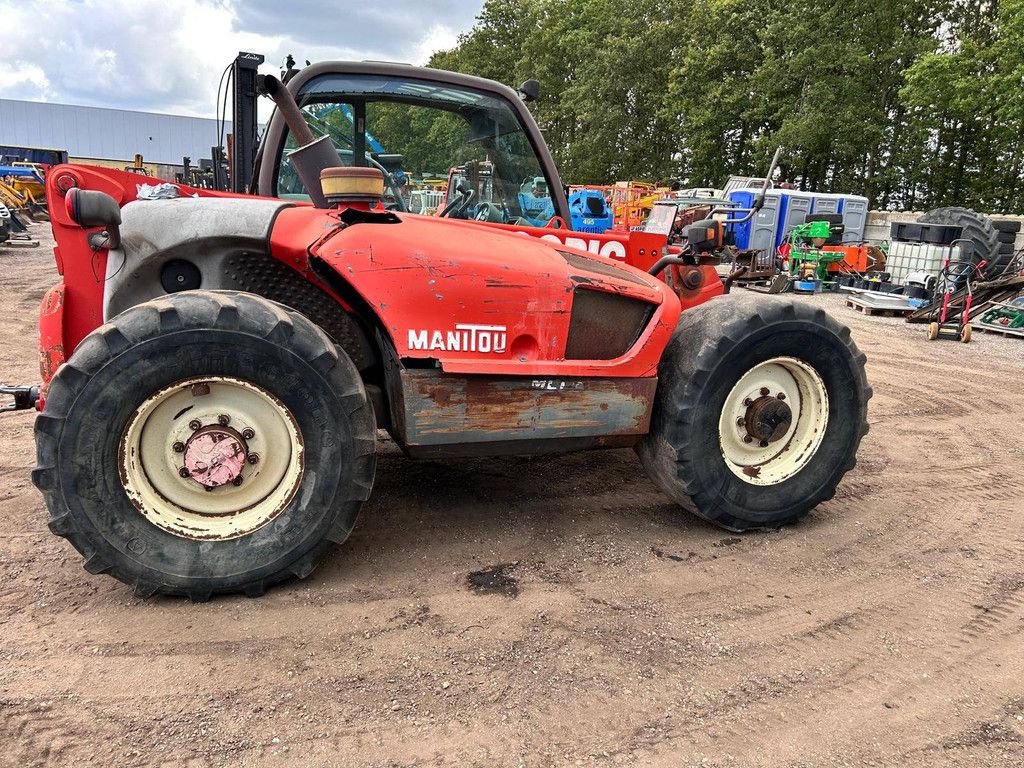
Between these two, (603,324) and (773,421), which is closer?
(603,324)

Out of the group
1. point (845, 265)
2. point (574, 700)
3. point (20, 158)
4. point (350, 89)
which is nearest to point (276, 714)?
point (574, 700)

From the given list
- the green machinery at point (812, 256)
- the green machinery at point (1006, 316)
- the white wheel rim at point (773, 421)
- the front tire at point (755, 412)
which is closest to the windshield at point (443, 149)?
the front tire at point (755, 412)

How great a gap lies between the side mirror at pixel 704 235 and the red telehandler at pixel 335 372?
1.81 feet

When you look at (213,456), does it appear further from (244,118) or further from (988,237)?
(988,237)

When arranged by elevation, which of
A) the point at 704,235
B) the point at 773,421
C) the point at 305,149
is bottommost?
the point at 773,421

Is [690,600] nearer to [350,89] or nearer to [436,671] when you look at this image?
[436,671]

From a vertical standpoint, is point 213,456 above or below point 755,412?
below

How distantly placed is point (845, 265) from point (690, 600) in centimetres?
1521

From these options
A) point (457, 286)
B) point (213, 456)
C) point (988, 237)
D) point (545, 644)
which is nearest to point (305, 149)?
point (457, 286)

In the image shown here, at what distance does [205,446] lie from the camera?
9.38 feet

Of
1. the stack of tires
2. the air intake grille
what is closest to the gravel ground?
the air intake grille

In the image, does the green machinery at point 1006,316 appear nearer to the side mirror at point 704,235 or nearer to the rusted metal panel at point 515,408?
the side mirror at point 704,235

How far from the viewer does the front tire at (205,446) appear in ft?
8.89

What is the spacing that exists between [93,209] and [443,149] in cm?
219
